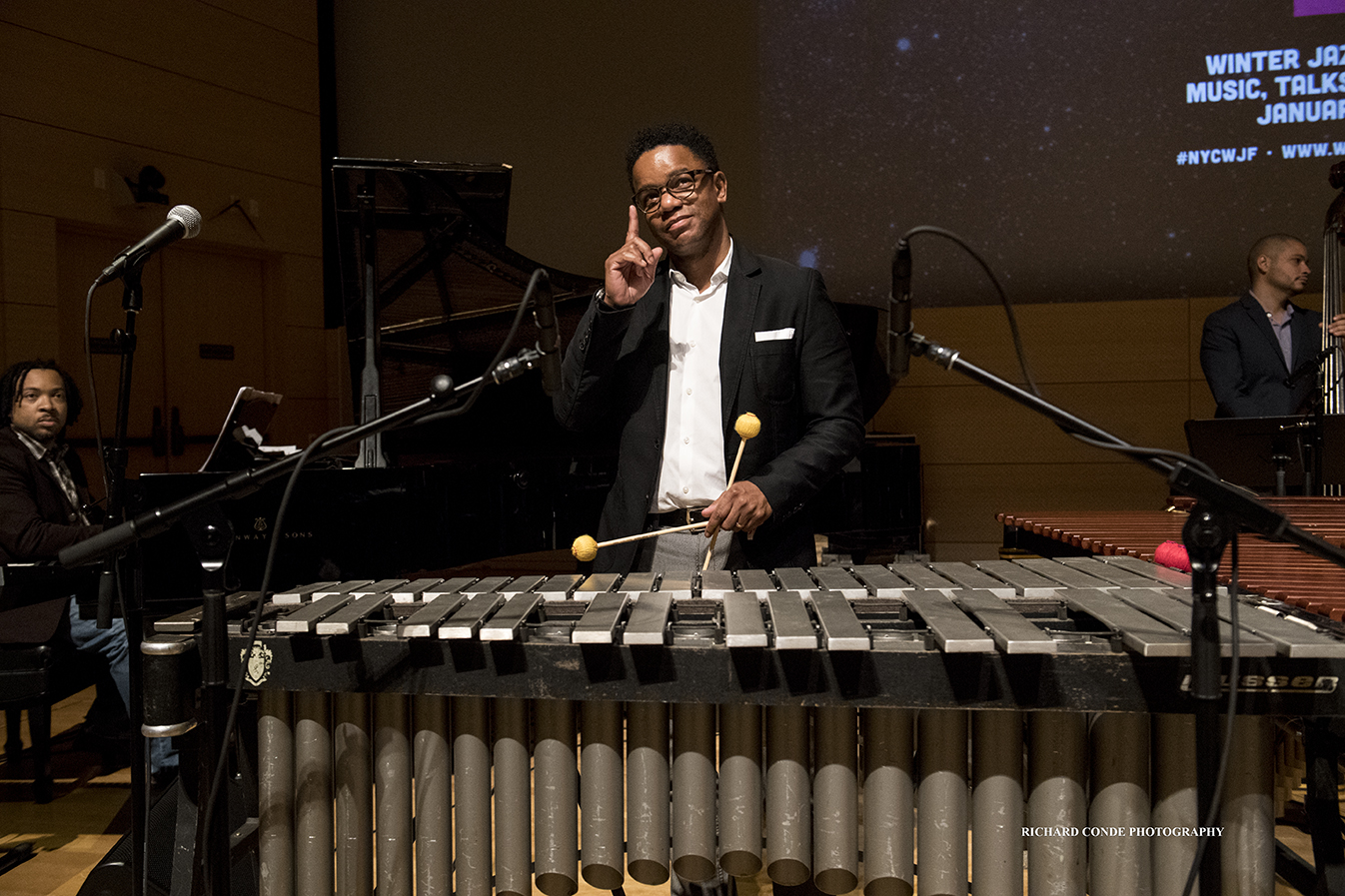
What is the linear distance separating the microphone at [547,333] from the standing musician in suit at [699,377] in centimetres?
71

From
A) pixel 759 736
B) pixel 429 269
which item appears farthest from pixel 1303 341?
pixel 759 736

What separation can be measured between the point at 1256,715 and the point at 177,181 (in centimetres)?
603

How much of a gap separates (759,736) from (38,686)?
2.42 metres

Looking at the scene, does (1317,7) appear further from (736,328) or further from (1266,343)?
(736,328)

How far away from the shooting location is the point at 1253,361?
165 inches

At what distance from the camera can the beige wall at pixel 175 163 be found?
497cm

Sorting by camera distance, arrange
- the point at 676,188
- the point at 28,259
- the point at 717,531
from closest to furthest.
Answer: the point at 717,531 < the point at 676,188 < the point at 28,259

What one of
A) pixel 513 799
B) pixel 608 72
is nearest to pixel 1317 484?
pixel 513 799

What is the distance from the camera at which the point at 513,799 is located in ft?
4.73

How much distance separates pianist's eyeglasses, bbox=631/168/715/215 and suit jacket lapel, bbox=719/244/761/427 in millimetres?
221

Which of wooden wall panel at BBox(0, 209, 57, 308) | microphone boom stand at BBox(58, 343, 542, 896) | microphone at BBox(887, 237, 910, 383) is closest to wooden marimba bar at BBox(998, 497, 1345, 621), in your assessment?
microphone at BBox(887, 237, 910, 383)

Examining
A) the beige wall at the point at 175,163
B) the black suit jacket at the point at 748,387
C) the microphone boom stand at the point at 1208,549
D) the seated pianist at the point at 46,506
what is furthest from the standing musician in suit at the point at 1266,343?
the beige wall at the point at 175,163

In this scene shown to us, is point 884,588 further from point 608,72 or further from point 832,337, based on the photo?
point 608,72

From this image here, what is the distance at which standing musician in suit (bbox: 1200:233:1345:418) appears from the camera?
4.17m
